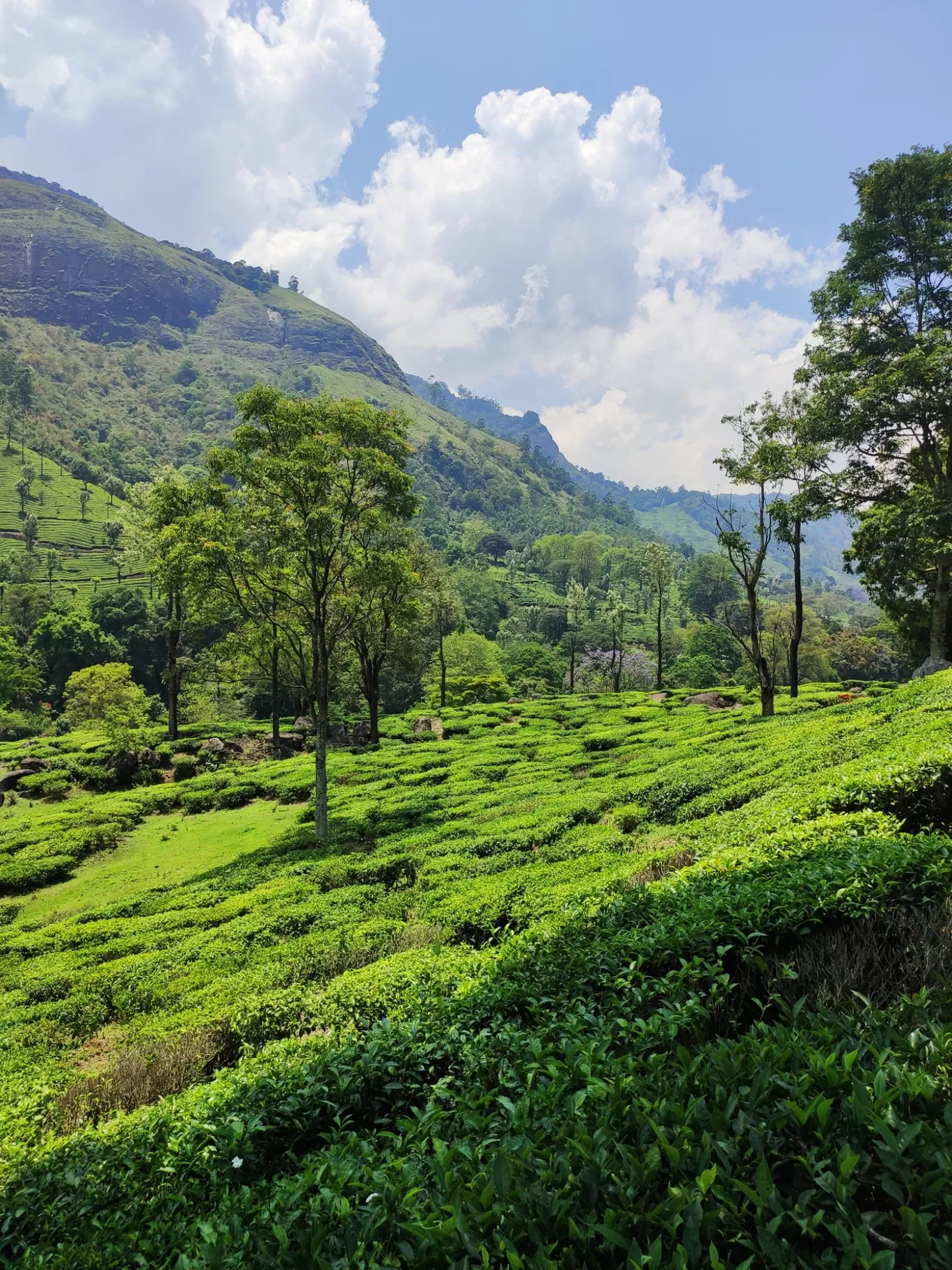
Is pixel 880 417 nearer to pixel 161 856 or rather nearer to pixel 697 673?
pixel 161 856

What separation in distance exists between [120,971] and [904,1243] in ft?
43.5

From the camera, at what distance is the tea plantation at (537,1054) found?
285 centimetres

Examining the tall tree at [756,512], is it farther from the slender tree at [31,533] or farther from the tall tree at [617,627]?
the slender tree at [31,533]

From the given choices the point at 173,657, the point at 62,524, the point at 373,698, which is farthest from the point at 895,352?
the point at 62,524

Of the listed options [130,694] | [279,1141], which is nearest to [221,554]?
[279,1141]

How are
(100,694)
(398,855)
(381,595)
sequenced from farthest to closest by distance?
(100,694)
(381,595)
(398,855)

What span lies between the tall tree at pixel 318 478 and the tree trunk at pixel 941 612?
74.7 ft

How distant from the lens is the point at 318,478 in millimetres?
18969

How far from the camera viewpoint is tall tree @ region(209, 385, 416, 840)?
62.1ft

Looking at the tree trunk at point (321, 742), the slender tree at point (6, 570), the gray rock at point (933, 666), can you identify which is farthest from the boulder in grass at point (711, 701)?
the slender tree at point (6, 570)

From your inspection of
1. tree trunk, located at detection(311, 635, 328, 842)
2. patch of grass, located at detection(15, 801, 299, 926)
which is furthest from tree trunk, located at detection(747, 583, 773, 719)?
patch of grass, located at detection(15, 801, 299, 926)

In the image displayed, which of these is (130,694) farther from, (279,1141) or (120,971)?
(279,1141)

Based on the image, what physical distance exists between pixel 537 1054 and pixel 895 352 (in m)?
32.7

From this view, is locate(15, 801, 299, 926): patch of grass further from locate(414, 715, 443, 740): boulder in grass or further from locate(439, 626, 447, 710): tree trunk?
locate(439, 626, 447, 710): tree trunk
